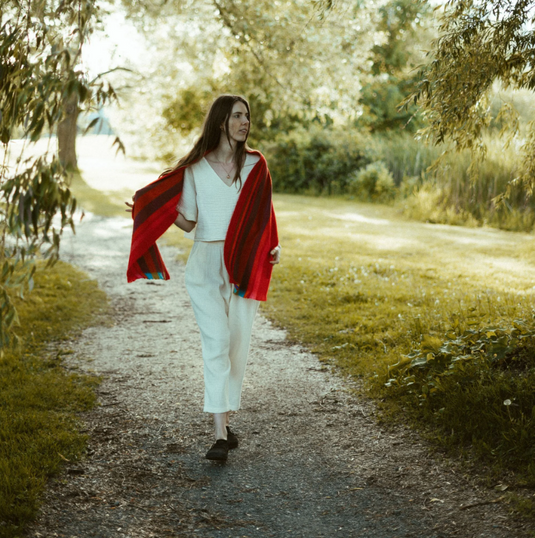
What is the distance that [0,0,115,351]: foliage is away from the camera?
2.91m

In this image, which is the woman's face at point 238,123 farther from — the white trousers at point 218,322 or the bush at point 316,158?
the bush at point 316,158

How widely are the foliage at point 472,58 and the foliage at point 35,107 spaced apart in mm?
2772

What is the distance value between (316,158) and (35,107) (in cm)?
2261

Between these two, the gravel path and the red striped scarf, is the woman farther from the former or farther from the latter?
the gravel path

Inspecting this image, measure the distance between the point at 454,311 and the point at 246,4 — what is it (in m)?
9.77

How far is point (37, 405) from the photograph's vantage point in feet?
15.6

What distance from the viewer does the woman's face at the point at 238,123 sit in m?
4.11

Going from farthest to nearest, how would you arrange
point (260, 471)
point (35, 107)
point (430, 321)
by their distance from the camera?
point (430, 321)
point (260, 471)
point (35, 107)

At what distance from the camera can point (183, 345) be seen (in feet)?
22.0

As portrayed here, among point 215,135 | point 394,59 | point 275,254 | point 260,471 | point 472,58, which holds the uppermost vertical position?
point 394,59

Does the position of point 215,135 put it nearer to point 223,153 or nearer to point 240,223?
point 223,153

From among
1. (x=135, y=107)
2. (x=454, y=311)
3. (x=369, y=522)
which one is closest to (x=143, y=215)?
(x=369, y=522)

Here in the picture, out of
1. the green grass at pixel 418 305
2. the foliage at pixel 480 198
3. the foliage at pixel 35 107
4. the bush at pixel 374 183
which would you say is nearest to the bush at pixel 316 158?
the bush at pixel 374 183

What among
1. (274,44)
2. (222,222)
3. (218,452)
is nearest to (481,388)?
(218,452)
